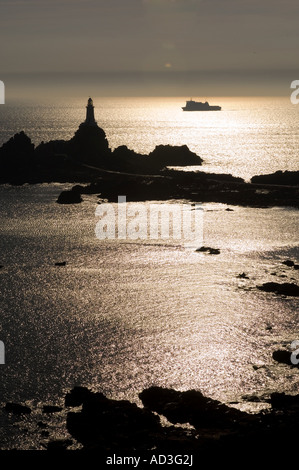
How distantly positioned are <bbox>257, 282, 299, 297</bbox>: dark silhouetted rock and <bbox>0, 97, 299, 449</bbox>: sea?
33.9 inches

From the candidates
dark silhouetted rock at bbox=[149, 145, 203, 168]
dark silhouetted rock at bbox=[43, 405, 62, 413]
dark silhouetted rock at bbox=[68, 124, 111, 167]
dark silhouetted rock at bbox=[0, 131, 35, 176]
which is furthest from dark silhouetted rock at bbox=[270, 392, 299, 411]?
dark silhouetted rock at bbox=[68, 124, 111, 167]

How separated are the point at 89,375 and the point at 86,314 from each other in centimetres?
1070

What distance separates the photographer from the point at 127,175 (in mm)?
108688

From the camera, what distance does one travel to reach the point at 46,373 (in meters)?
39.0

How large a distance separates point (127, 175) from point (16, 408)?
76685 mm

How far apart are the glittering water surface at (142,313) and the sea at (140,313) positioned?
90 millimetres

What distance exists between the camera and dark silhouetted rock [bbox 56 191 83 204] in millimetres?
92125

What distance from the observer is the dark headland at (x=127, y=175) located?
9619 cm

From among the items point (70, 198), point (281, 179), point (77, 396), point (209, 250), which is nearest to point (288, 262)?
point (209, 250)

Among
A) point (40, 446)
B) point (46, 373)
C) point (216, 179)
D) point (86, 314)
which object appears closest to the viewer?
point (40, 446)

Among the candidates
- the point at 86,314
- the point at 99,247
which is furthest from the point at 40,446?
the point at 99,247

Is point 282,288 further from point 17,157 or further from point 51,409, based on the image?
point 17,157

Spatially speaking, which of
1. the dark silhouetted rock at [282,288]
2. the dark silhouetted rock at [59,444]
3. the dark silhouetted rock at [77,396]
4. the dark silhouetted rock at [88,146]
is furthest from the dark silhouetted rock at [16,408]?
the dark silhouetted rock at [88,146]
